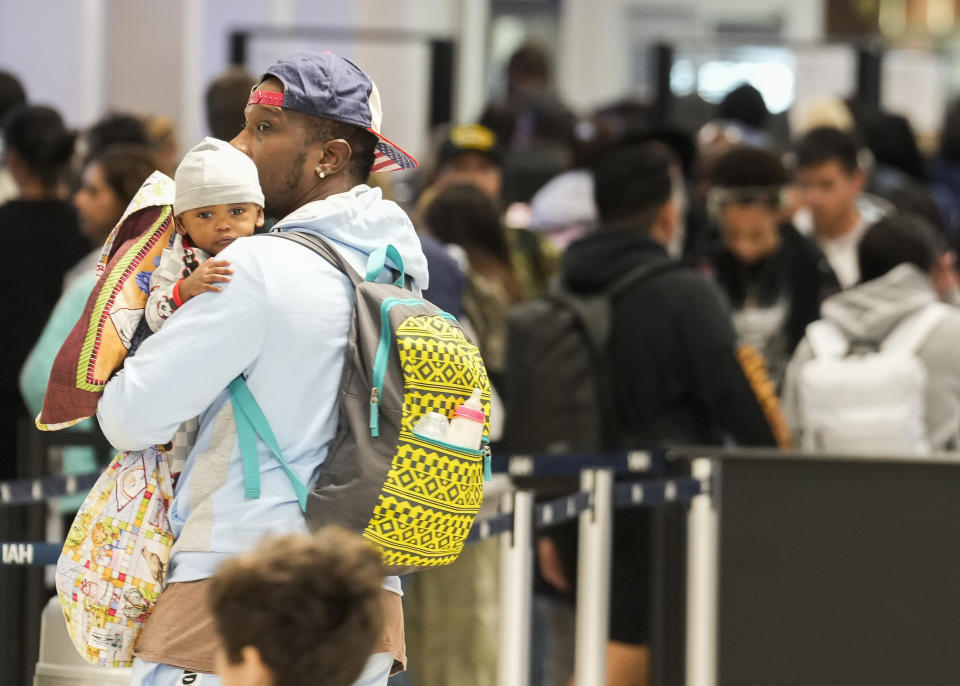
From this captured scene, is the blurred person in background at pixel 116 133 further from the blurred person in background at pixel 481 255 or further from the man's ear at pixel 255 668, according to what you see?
the man's ear at pixel 255 668

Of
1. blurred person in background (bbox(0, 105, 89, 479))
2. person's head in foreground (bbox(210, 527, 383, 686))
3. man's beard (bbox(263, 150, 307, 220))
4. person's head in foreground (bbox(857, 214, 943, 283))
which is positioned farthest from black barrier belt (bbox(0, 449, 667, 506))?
person's head in foreground (bbox(210, 527, 383, 686))

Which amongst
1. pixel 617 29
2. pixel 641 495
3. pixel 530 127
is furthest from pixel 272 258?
pixel 617 29

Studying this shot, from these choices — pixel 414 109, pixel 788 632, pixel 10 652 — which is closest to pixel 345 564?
pixel 10 652

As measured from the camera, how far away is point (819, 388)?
470 cm

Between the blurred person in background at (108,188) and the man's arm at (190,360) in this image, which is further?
the blurred person in background at (108,188)

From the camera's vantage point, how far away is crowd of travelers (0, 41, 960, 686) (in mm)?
2719

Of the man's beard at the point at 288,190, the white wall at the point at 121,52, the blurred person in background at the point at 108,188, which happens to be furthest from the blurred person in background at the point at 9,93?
the man's beard at the point at 288,190

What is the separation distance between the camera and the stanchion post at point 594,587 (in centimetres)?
429

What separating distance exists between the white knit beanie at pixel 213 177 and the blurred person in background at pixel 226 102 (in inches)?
93.4

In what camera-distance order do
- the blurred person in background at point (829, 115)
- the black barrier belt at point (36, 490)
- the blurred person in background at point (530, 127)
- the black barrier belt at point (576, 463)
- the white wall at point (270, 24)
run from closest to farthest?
the black barrier belt at point (36, 490), the black barrier belt at point (576, 463), the blurred person in background at point (530, 127), the blurred person in background at point (829, 115), the white wall at point (270, 24)

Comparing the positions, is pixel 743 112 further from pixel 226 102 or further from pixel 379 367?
pixel 379 367

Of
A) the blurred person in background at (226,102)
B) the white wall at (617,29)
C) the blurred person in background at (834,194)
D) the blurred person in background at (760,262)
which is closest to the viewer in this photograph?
the blurred person in background at (226,102)

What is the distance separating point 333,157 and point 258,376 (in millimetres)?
411

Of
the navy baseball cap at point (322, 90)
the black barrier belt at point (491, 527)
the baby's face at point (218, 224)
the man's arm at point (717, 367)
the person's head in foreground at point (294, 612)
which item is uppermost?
the navy baseball cap at point (322, 90)
